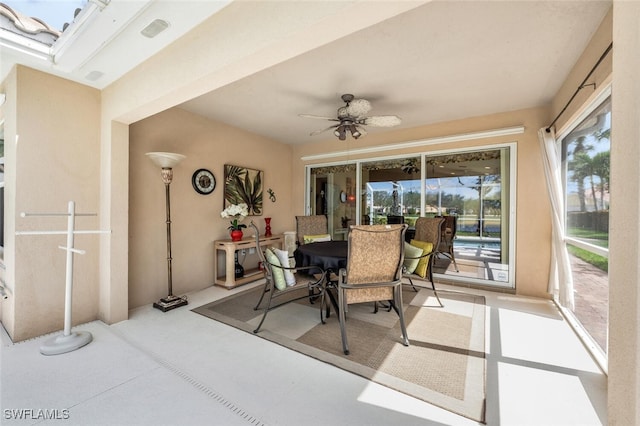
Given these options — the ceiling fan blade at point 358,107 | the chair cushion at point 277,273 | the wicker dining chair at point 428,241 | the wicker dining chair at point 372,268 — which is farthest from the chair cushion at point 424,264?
the ceiling fan blade at point 358,107

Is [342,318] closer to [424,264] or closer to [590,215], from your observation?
[424,264]

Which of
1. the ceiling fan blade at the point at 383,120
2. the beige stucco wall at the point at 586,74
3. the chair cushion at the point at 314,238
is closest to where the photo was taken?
the beige stucco wall at the point at 586,74

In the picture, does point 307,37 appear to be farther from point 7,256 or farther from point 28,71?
point 7,256

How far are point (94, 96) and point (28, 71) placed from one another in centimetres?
46

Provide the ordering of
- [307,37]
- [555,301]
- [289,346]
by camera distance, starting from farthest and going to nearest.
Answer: [555,301]
[289,346]
[307,37]

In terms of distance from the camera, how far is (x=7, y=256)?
7.63ft

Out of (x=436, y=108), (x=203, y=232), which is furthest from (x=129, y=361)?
(x=436, y=108)

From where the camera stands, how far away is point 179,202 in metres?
3.52

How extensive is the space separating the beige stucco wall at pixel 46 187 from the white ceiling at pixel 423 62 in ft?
0.90

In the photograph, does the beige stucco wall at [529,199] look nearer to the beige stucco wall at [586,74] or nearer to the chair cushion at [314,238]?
the beige stucco wall at [586,74]

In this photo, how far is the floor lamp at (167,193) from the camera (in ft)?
9.62

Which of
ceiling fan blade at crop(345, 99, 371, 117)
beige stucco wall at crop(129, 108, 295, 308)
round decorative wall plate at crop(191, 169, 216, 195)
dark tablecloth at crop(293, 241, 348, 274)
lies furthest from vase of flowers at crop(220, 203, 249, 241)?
ceiling fan blade at crop(345, 99, 371, 117)

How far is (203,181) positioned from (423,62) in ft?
10.7

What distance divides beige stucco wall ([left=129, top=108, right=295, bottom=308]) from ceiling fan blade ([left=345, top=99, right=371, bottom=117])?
2.29 metres
